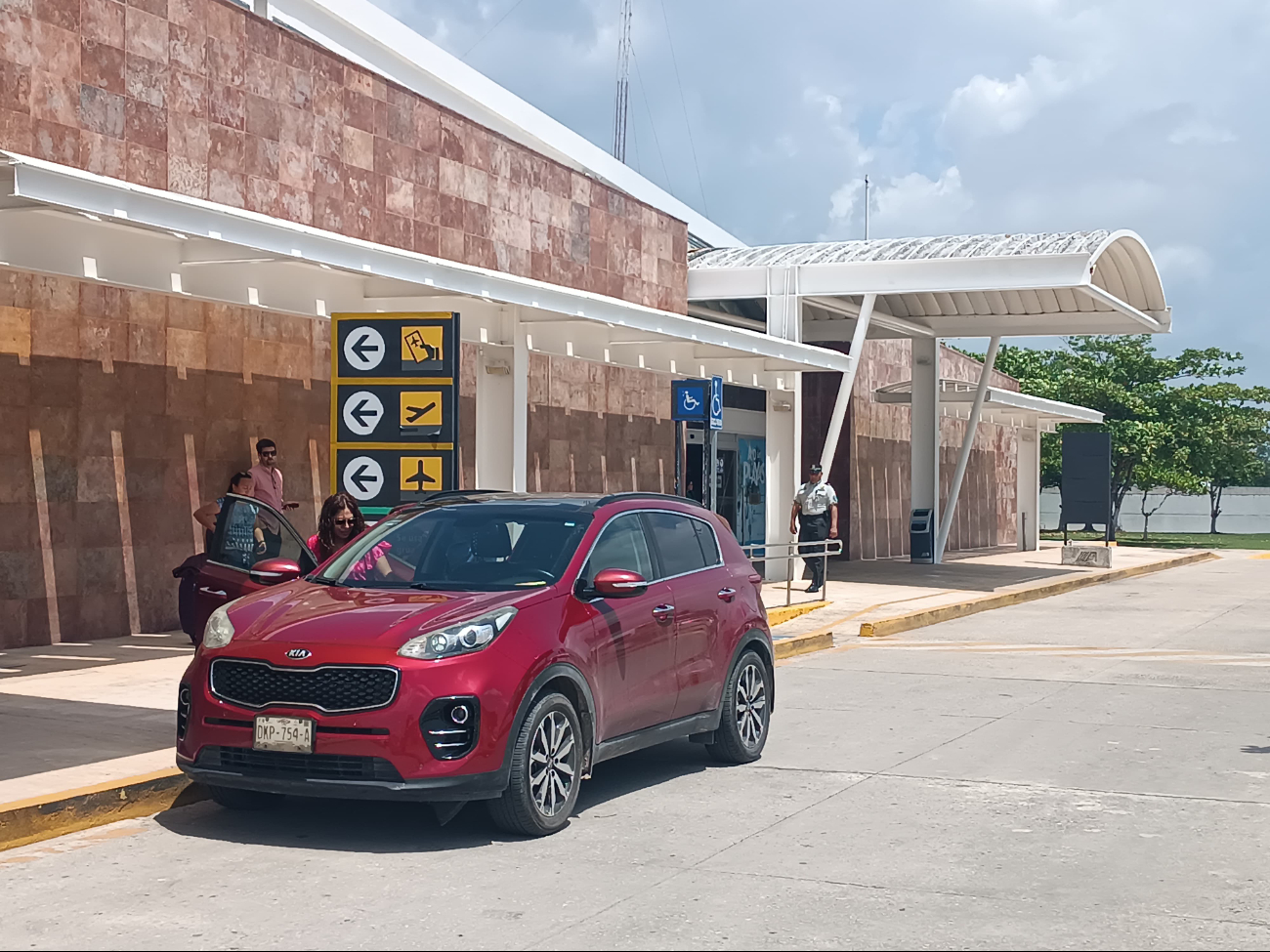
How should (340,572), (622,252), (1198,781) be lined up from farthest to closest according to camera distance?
(622,252)
(1198,781)
(340,572)

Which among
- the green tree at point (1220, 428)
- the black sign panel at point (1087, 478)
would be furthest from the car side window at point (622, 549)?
the green tree at point (1220, 428)

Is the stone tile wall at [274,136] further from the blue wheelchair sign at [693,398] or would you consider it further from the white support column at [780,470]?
the white support column at [780,470]

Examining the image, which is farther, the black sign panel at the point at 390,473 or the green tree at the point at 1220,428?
the green tree at the point at 1220,428

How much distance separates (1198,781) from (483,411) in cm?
1029

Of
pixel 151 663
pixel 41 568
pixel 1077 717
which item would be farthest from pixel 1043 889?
pixel 41 568

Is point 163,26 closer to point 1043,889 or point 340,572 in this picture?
point 340,572

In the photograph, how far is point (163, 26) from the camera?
15.1 metres

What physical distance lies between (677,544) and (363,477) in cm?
442

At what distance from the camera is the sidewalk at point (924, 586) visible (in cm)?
1984

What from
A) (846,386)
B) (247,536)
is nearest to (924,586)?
(846,386)

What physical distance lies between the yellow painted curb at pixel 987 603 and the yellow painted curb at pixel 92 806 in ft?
37.9

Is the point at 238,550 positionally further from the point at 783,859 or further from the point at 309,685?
the point at 783,859

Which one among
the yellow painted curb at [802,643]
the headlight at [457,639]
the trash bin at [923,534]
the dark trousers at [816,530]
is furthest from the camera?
the trash bin at [923,534]

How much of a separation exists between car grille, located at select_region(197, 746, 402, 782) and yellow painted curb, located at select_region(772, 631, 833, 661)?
9.08 meters
